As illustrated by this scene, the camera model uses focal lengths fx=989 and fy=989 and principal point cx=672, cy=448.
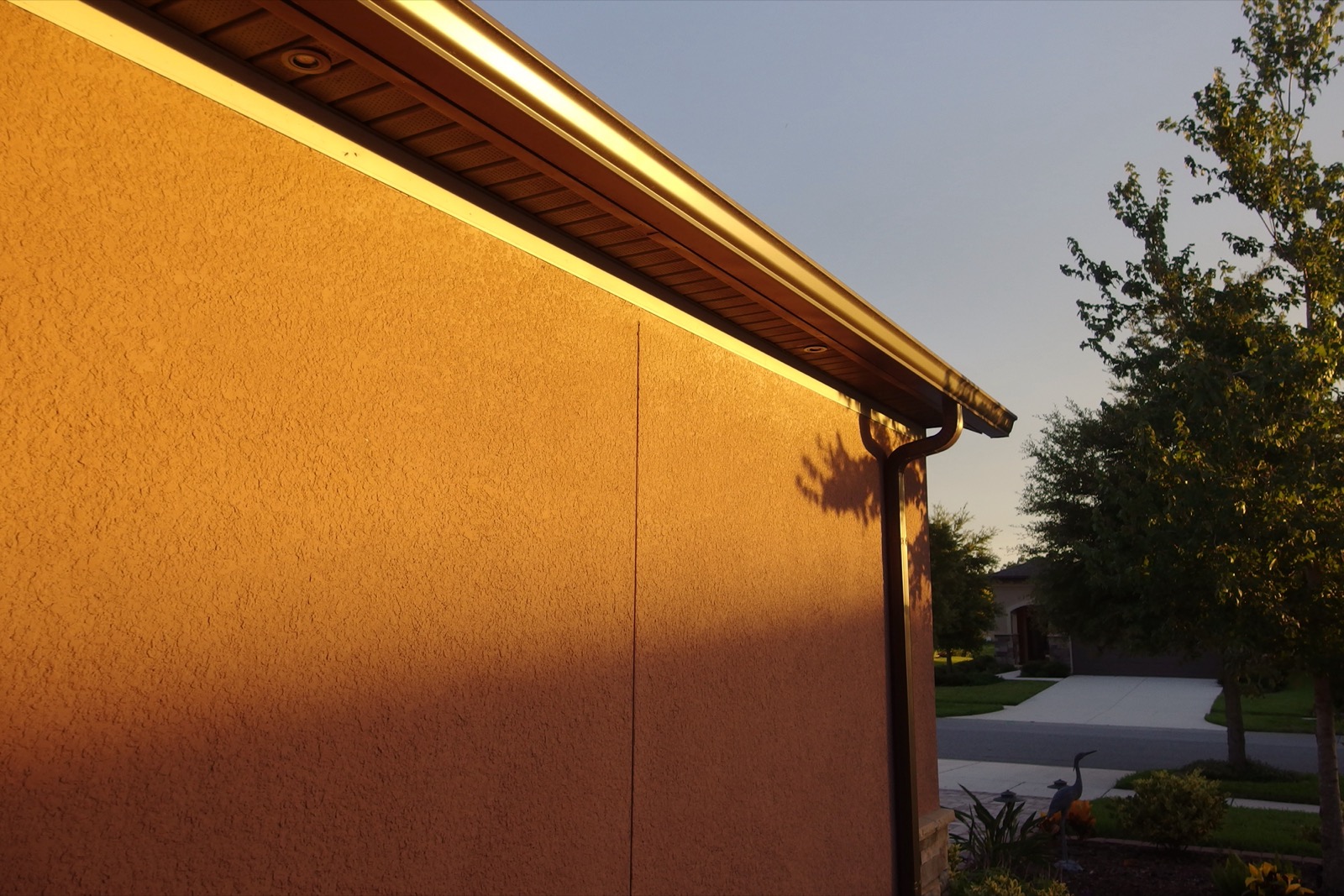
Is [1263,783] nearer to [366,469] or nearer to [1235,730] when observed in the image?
[1235,730]

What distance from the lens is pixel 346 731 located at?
113 inches

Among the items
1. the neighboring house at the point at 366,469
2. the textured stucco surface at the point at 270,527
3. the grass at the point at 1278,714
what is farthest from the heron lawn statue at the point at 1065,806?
the grass at the point at 1278,714

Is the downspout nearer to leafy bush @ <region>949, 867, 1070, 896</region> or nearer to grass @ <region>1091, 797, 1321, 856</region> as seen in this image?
leafy bush @ <region>949, 867, 1070, 896</region>

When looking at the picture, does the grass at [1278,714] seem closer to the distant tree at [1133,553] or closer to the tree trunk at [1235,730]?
the tree trunk at [1235,730]

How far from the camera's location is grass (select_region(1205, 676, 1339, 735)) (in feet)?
70.5

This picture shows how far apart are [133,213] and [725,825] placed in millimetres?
3521

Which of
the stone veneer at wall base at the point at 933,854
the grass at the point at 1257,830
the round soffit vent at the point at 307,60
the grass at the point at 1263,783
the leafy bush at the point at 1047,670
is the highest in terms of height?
the round soffit vent at the point at 307,60

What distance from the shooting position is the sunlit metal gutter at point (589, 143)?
8.39ft

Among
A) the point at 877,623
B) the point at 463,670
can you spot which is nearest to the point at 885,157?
the point at 877,623

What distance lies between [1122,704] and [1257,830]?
17.9 metres

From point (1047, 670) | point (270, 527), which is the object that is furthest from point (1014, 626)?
point (270, 527)

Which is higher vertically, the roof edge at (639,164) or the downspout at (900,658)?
the roof edge at (639,164)

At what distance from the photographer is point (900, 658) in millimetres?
6418

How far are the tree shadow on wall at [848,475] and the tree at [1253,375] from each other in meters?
2.91
